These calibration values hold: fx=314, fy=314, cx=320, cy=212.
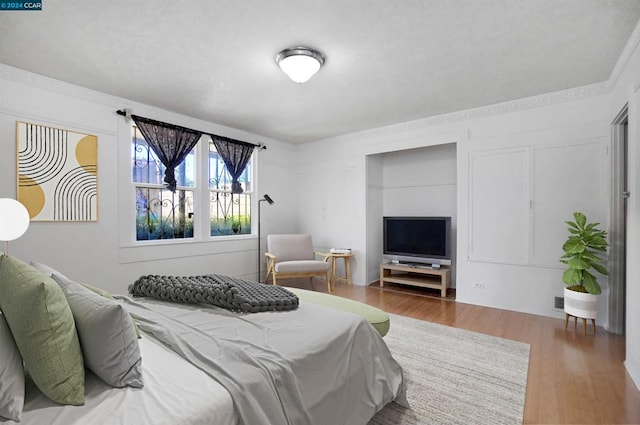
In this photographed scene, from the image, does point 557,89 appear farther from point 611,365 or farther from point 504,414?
point 504,414

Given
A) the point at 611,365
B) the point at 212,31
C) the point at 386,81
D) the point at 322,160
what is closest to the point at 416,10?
the point at 386,81

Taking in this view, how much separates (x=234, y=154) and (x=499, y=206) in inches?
152

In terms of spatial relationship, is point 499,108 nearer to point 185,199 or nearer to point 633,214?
point 633,214

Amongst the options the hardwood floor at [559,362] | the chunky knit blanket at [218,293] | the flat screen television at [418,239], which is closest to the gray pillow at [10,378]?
the chunky knit blanket at [218,293]

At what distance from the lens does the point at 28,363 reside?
0.98 meters

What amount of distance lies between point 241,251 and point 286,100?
2.52 m

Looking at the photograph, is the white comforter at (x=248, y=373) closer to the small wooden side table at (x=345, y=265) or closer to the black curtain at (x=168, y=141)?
the black curtain at (x=168, y=141)

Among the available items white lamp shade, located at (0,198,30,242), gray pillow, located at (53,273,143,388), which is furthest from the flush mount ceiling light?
white lamp shade, located at (0,198,30,242)

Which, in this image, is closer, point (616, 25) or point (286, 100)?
point (616, 25)

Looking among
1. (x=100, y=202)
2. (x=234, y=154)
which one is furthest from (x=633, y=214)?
(x=100, y=202)

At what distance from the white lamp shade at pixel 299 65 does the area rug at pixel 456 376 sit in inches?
99.4

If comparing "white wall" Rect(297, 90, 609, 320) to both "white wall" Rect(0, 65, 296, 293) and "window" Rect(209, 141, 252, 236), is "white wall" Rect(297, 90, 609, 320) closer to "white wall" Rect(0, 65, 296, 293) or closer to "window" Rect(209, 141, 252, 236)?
"window" Rect(209, 141, 252, 236)

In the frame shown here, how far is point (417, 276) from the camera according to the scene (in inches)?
201

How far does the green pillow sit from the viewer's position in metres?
0.98
